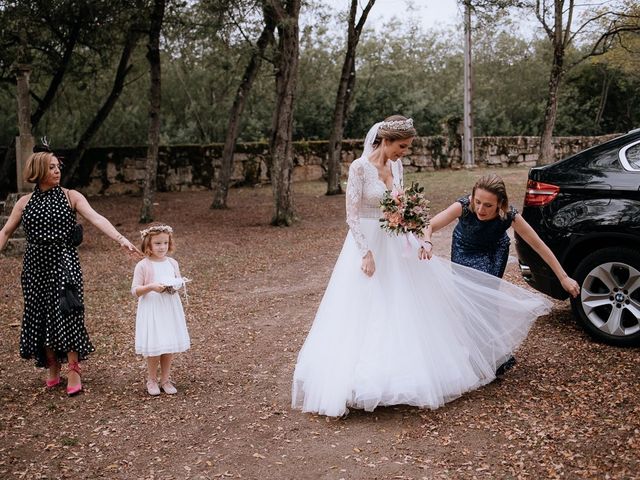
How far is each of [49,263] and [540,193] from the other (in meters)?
4.39

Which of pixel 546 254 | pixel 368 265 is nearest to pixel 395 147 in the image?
pixel 368 265

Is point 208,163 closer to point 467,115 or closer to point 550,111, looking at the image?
point 467,115

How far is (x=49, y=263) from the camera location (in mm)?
5672

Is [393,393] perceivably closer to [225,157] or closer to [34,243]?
[34,243]

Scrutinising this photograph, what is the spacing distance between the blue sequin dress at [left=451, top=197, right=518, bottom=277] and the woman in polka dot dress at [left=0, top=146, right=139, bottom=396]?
2889mm

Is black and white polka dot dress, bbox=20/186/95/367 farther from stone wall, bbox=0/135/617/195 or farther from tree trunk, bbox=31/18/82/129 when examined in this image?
stone wall, bbox=0/135/617/195

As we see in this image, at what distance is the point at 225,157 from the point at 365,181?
1401 centimetres

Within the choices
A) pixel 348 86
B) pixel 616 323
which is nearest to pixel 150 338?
pixel 616 323

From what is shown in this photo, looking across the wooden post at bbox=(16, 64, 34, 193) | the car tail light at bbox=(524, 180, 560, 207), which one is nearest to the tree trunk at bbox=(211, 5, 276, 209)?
the wooden post at bbox=(16, 64, 34, 193)

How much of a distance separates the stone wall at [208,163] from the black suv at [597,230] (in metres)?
19.0

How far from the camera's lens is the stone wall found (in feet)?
76.9

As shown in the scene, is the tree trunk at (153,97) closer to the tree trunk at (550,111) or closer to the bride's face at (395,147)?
the tree trunk at (550,111)

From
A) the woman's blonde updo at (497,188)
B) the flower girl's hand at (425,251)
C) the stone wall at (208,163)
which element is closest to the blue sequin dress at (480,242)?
the woman's blonde updo at (497,188)

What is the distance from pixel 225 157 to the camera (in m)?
18.8
